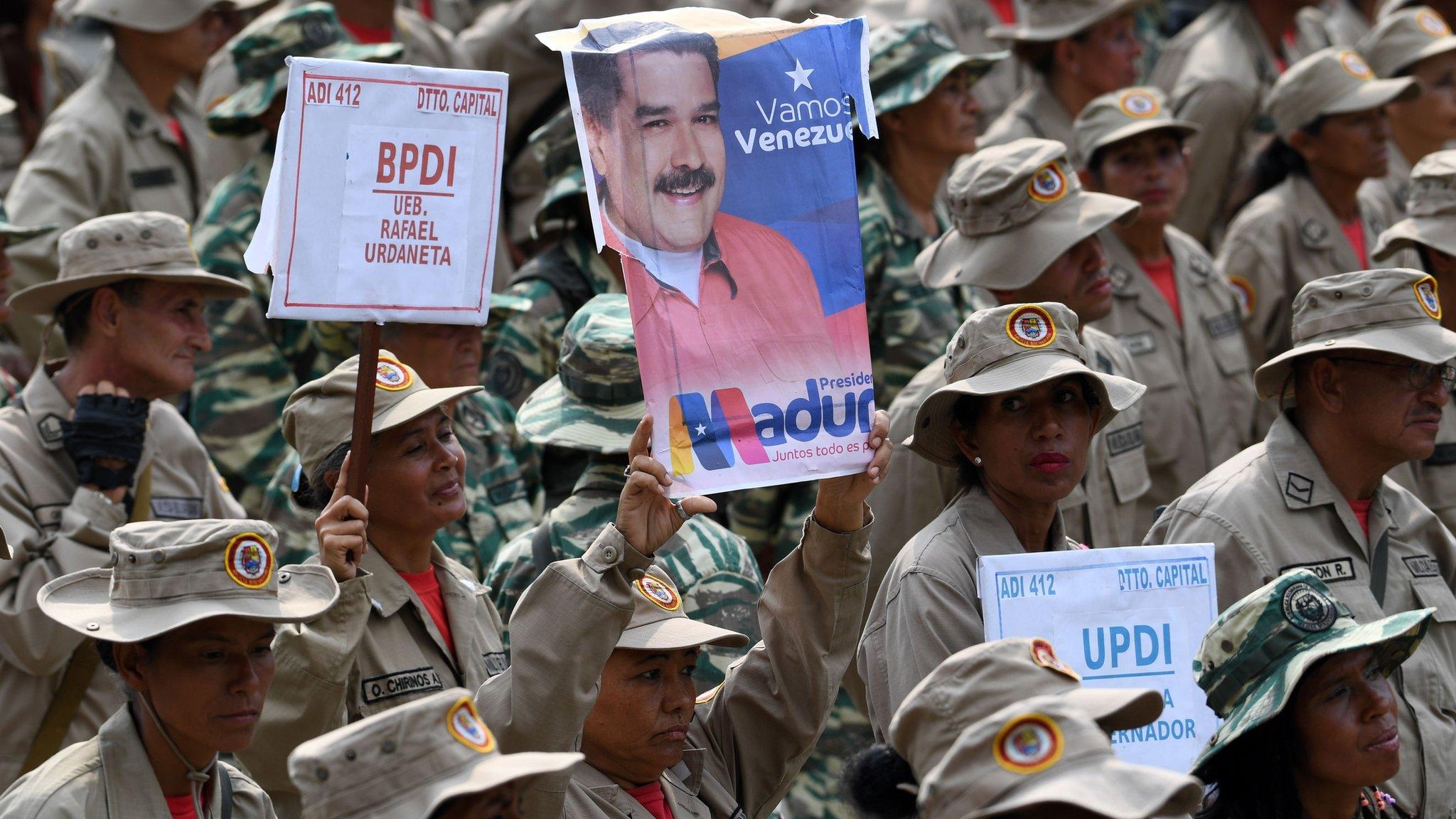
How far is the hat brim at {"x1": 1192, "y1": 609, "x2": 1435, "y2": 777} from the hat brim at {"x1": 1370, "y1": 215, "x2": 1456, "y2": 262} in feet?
11.6

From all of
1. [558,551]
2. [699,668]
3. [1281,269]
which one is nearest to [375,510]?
[558,551]

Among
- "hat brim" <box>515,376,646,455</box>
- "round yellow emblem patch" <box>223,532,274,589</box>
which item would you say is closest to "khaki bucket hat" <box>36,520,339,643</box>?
"round yellow emblem patch" <box>223,532,274,589</box>

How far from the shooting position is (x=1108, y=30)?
32.0 ft

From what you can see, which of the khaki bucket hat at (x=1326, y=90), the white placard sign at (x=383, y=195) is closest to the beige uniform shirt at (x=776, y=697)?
the white placard sign at (x=383, y=195)

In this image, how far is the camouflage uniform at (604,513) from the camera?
5273 millimetres

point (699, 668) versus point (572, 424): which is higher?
point (572, 424)

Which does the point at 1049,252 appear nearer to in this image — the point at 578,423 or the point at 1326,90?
the point at 578,423

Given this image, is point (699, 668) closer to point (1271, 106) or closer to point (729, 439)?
point (729, 439)

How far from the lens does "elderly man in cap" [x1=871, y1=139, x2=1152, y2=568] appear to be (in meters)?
6.51

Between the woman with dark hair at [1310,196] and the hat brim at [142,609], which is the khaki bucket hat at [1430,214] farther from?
the hat brim at [142,609]

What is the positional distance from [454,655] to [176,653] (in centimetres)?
105

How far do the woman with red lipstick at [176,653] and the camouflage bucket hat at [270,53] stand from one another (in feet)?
13.8

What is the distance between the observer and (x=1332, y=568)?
5.18 meters

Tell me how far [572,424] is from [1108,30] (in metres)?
5.18
